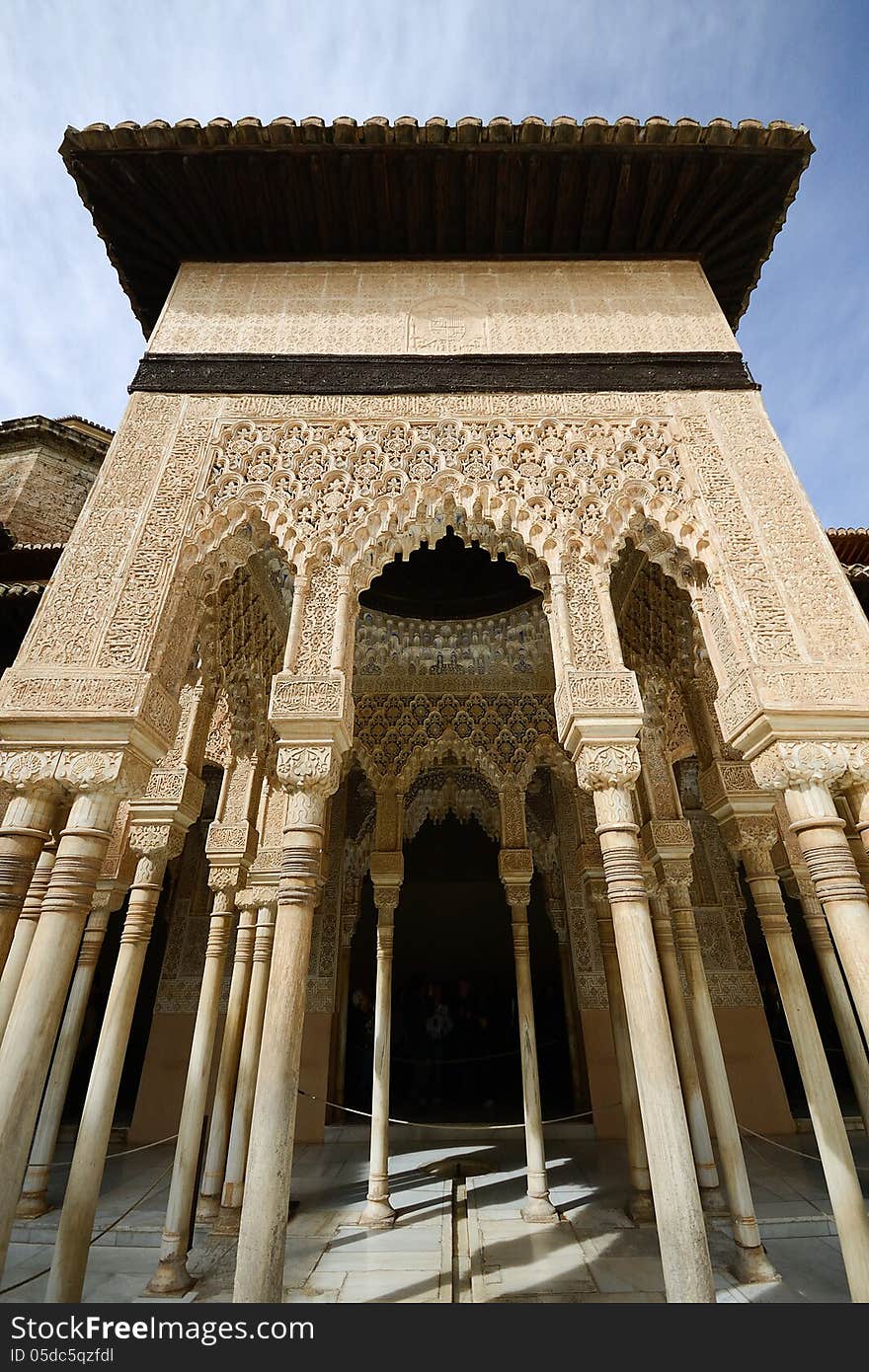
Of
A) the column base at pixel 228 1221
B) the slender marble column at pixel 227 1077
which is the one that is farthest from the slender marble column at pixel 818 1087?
the slender marble column at pixel 227 1077

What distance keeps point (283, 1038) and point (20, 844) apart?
62.3 inches

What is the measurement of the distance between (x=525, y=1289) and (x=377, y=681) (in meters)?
5.25

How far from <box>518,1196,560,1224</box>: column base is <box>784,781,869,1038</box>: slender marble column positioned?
3.08m

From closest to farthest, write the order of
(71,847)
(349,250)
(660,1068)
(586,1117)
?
(660,1068), (71,847), (349,250), (586,1117)

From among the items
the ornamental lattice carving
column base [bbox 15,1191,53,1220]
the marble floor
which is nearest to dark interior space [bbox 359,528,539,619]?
the ornamental lattice carving

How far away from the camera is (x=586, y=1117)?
8.03m

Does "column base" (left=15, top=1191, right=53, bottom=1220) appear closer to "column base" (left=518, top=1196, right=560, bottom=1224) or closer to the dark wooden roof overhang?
"column base" (left=518, top=1196, right=560, bottom=1224)

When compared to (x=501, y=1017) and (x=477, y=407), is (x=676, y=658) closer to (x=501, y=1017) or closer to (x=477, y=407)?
(x=477, y=407)

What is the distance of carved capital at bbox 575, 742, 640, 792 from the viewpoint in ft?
11.8

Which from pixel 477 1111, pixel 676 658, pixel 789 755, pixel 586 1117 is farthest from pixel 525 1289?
pixel 477 1111

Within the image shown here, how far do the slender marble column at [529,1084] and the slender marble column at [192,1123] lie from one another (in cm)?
243

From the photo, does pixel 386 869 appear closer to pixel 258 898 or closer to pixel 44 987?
pixel 258 898

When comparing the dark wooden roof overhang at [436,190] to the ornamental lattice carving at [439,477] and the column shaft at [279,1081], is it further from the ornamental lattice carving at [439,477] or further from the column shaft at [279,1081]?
the column shaft at [279,1081]

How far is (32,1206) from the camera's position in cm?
536
